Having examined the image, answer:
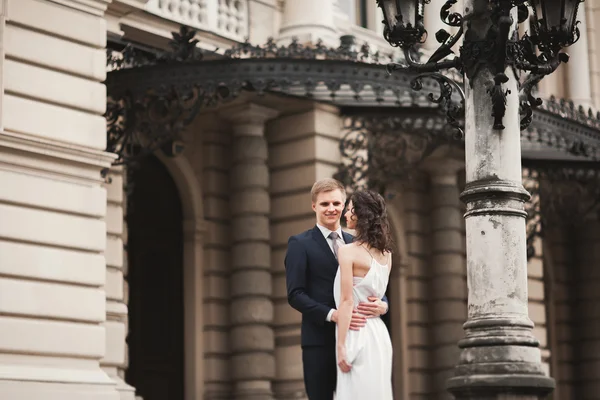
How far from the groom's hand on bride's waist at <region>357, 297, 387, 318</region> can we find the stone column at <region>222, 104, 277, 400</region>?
10217 millimetres

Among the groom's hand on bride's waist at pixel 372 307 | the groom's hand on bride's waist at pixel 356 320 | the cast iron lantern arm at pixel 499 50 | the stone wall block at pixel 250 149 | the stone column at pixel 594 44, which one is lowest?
the groom's hand on bride's waist at pixel 356 320

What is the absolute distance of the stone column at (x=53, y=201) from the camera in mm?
13148

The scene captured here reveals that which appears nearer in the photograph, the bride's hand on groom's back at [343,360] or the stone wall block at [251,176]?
the bride's hand on groom's back at [343,360]

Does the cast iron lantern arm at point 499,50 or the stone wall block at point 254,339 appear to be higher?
the cast iron lantern arm at point 499,50

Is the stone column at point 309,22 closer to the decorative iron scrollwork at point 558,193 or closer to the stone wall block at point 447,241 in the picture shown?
the decorative iron scrollwork at point 558,193

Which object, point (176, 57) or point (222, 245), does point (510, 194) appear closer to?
point (176, 57)

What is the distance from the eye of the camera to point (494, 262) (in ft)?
27.9

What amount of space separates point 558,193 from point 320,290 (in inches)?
639

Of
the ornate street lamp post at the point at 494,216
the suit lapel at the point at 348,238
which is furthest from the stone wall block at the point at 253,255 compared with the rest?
the suit lapel at the point at 348,238

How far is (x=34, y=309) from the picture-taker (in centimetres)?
1329

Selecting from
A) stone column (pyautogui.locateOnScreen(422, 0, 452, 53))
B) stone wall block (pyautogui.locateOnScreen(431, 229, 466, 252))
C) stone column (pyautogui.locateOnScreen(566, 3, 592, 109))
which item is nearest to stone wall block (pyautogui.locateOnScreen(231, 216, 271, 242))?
stone wall block (pyautogui.locateOnScreen(431, 229, 466, 252))

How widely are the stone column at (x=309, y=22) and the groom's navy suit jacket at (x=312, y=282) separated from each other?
10528mm

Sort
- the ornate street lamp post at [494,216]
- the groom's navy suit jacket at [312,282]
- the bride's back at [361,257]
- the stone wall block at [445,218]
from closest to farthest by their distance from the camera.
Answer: the bride's back at [361,257]
the groom's navy suit jacket at [312,282]
the ornate street lamp post at [494,216]
the stone wall block at [445,218]

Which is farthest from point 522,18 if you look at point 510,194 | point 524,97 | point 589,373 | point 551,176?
point 589,373
